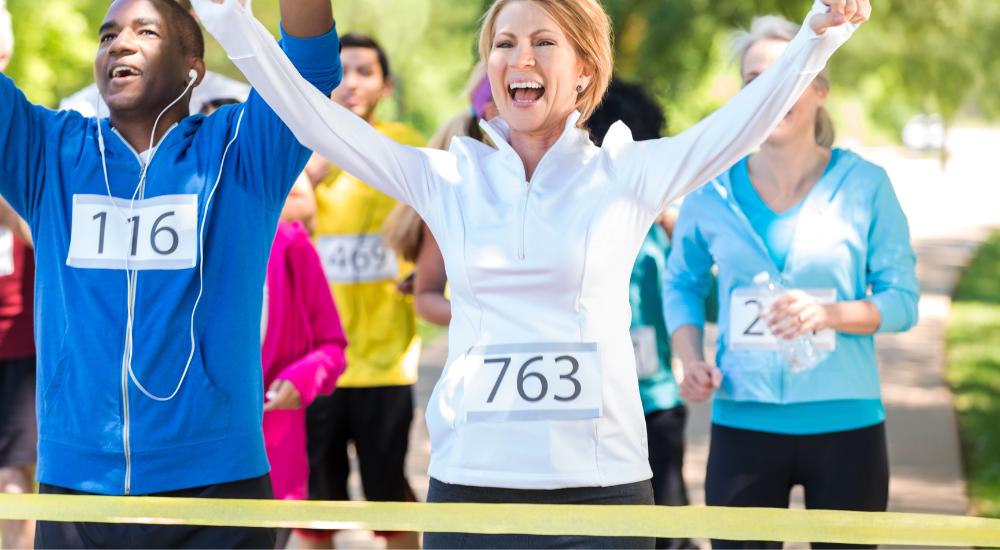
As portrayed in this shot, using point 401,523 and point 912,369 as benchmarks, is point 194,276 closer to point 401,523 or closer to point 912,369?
point 401,523

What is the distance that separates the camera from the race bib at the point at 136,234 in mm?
3475

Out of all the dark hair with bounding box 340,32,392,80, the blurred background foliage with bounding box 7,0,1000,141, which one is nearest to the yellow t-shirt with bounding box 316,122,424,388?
the dark hair with bounding box 340,32,392,80

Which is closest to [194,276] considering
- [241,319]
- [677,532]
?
[241,319]

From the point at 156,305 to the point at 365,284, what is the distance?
2.79m

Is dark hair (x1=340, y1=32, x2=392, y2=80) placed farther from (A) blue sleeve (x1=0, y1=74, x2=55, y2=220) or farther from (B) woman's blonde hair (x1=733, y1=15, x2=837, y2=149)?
(A) blue sleeve (x1=0, y1=74, x2=55, y2=220)

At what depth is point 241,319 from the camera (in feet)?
11.8

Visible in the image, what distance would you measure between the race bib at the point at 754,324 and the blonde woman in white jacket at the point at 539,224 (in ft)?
4.24

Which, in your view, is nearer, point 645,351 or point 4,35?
point 4,35

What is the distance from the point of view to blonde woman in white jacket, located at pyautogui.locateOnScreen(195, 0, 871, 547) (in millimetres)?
3154

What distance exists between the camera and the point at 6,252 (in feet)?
18.9

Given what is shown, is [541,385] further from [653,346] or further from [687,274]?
[653,346]

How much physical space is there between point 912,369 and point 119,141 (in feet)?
33.9

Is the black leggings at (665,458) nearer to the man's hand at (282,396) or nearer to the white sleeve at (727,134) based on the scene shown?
the man's hand at (282,396)

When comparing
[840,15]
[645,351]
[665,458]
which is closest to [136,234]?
[840,15]
